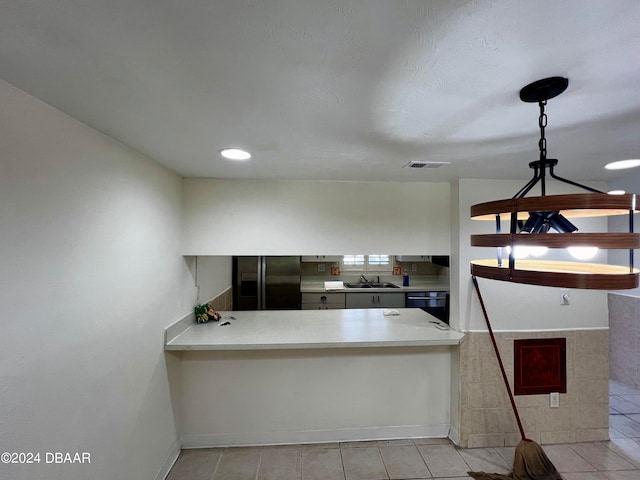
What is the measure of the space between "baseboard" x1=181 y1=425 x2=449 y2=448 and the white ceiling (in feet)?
7.52

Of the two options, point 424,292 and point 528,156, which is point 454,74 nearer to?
point 528,156

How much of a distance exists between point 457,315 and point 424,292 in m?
2.17

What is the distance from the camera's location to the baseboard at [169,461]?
1867mm

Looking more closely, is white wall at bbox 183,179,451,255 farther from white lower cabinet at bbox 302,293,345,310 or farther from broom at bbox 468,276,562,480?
white lower cabinet at bbox 302,293,345,310

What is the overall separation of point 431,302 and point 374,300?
36.5 inches

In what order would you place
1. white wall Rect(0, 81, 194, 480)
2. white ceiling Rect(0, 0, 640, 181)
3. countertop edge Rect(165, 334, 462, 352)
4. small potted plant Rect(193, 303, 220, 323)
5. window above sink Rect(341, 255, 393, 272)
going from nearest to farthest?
1. white ceiling Rect(0, 0, 640, 181)
2. white wall Rect(0, 81, 194, 480)
3. countertop edge Rect(165, 334, 462, 352)
4. small potted plant Rect(193, 303, 220, 323)
5. window above sink Rect(341, 255, 393, 272)

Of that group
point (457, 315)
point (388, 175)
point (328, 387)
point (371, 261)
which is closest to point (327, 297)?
point (371, 261)

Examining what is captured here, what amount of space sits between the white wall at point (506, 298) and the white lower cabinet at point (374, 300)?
206cm

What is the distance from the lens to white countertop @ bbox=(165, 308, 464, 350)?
2.03m

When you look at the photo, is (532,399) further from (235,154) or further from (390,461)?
(235,154)

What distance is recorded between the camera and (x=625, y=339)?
3123 millimetres

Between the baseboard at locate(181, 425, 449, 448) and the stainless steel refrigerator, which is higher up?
the stainless steel refrigerator

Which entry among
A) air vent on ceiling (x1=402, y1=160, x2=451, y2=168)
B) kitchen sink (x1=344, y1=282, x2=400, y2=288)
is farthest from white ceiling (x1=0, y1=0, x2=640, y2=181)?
kitchen sink (x1=344, y1=282, x2=400, y2=288)

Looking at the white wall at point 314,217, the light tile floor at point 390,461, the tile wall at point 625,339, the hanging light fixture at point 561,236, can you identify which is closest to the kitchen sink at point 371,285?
the white wall at point 314,217
